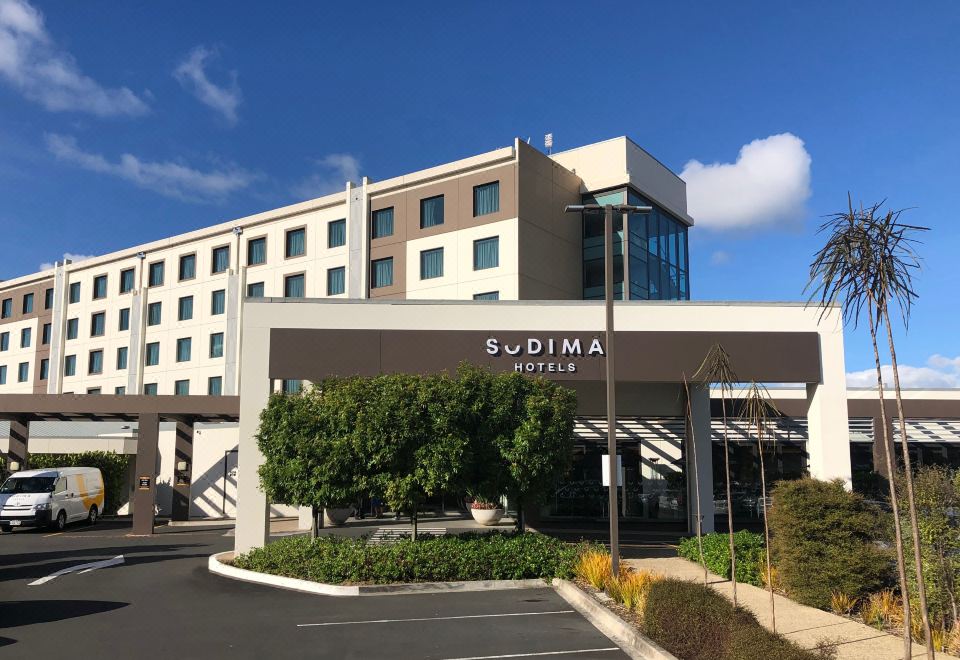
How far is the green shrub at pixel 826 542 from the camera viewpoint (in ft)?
41.9

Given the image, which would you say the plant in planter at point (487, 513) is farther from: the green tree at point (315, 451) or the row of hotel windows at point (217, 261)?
the row of hotel windows at point (217, 261)

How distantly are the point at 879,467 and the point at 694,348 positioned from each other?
14072 millimetres

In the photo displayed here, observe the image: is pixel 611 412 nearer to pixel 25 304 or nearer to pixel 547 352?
pixel 547 352

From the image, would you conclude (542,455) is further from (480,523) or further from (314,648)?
(480,523)

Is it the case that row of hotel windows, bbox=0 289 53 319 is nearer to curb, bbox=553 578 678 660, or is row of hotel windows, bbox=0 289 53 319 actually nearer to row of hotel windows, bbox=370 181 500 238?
row of hotel windows, bbox=370 181 500 238

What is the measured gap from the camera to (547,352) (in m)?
21.5

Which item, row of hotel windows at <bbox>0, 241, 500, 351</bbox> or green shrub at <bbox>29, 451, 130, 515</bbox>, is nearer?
A: green shrub at <bbox>29, 451, 130, 515</bbox>

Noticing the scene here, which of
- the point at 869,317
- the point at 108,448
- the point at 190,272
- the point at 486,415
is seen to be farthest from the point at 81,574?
the point at 190,272

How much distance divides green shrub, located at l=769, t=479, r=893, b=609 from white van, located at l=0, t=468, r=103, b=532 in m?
25.7

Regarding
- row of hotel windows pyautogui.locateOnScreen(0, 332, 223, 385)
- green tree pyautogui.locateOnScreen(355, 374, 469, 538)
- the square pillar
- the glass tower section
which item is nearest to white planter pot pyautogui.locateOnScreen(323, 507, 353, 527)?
green tree pyautogui.locateOnScreen(355, 374, 469, 538)

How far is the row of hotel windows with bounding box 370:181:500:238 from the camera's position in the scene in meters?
37.7

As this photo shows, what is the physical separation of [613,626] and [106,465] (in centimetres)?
3103

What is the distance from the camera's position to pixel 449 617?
13.0 metres

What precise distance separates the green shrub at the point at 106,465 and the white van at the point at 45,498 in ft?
11.6
